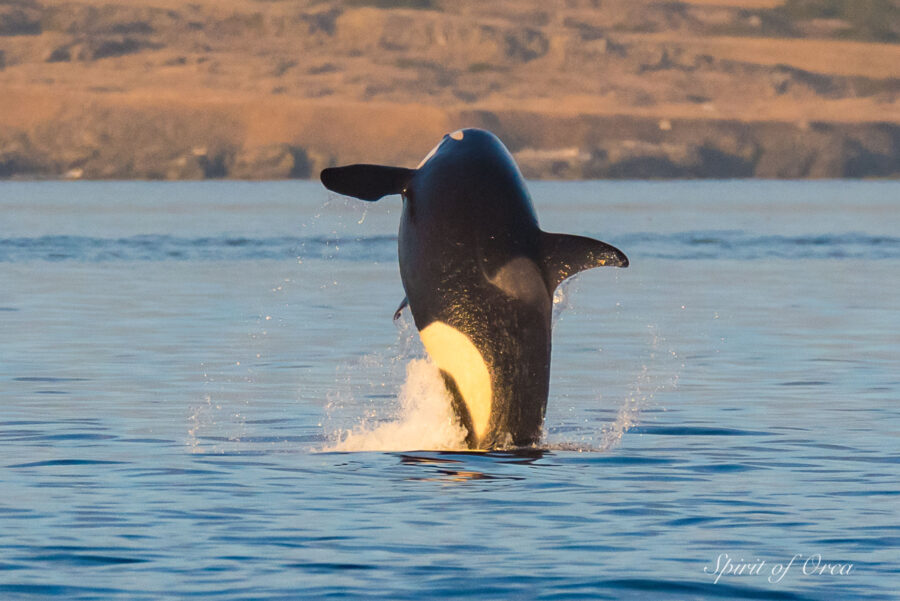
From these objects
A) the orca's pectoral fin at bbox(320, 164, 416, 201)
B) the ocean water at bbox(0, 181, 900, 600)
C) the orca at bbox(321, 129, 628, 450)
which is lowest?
the ocean water at bbox(0, 181, 900, 600)

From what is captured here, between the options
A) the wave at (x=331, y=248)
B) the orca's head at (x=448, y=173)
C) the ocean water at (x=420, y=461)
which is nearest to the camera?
the ocean water at (x=420, y=461)

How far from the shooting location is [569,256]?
17188mm

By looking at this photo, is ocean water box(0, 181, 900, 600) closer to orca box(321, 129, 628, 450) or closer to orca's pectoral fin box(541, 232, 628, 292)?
orca box(321, 129, 628, 450)

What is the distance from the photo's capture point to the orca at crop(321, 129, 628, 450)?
17.4 m

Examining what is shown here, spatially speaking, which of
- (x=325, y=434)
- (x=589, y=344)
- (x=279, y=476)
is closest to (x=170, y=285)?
(x=589, y=344)

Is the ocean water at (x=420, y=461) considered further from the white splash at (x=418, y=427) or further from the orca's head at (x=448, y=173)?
the orca's head at (x=448, y=173)

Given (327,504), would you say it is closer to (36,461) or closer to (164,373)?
(36,461)

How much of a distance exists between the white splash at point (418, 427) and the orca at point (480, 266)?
68cm

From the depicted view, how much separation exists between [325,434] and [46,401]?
4.86m

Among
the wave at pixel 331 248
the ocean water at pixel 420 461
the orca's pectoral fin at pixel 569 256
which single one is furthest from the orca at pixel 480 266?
the wave at pixel 331 248

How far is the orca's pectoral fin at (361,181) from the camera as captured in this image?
16938 millimetres

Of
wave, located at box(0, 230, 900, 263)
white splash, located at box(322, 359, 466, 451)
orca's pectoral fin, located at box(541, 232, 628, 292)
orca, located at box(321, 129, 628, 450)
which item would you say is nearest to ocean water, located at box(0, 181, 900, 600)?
white splash, located at box(322, 359, 466, 451)

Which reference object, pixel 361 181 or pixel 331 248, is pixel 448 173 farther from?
Answer: pixel 331 248

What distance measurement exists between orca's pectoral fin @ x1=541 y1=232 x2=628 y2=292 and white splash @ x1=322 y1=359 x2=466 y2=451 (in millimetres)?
1724
